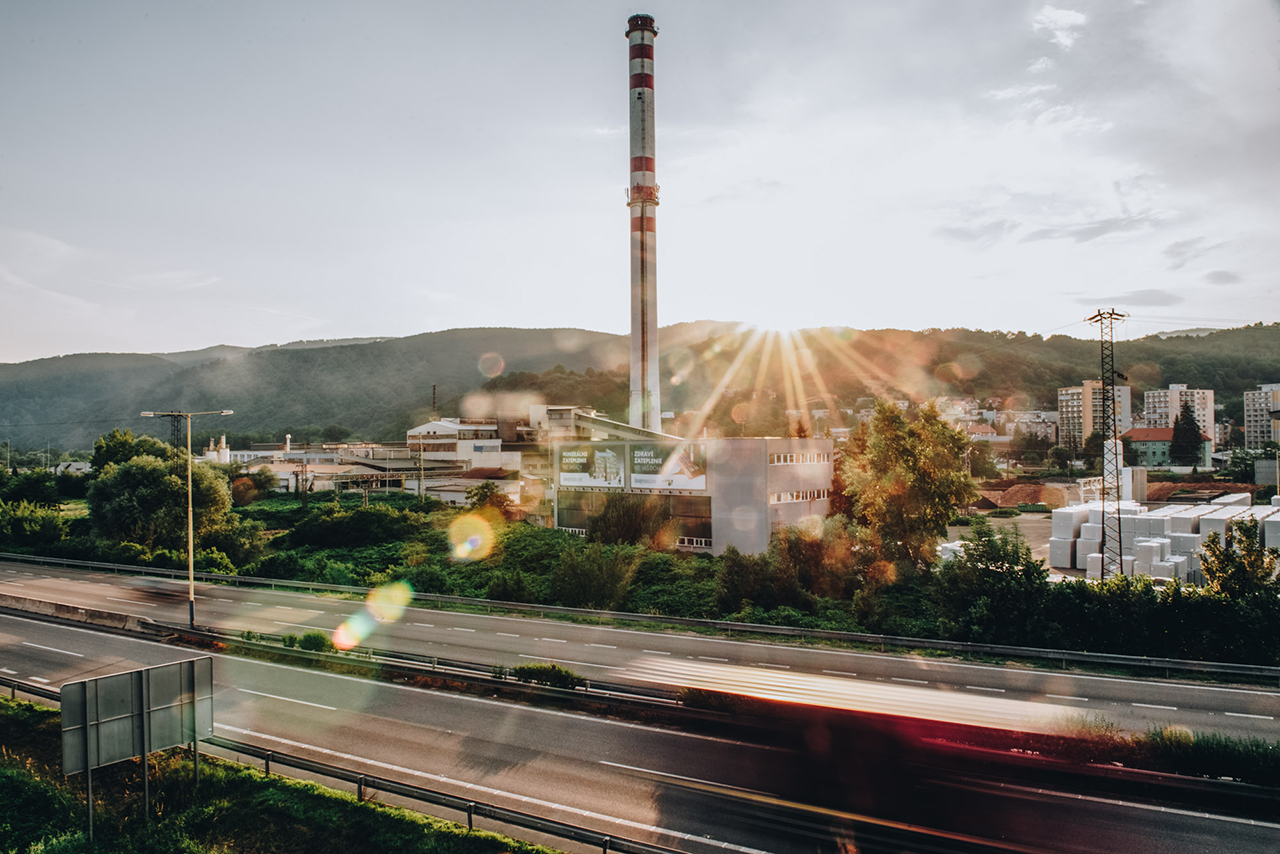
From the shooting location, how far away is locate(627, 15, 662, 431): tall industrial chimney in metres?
61.6

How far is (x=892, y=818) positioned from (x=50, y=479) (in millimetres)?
98705

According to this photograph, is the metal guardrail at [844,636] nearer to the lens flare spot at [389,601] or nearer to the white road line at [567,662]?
the lens flare spot at [389,601]

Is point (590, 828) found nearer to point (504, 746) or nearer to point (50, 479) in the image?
point (504, 746)

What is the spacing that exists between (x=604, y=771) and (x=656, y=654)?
1024cm

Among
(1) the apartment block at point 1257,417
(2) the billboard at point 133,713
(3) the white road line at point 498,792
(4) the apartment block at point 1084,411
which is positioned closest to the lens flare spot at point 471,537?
(3) the white road line at point 498,792

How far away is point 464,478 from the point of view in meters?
85.1

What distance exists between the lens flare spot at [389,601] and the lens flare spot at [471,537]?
391 inches

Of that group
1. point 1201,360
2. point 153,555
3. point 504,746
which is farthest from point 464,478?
point 1201,360

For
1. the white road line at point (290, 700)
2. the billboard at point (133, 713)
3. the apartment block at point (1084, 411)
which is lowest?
the white road line at point (290, 700)

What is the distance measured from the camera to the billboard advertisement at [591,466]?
1967 inches

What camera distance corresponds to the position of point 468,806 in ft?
37.5

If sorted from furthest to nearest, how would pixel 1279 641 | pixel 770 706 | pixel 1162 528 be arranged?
pixel 1162 528 < pixel 1279 641 < pixel 770 706

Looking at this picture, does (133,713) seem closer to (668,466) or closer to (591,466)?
(668,466)

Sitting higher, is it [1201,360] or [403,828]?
[1201,360]
